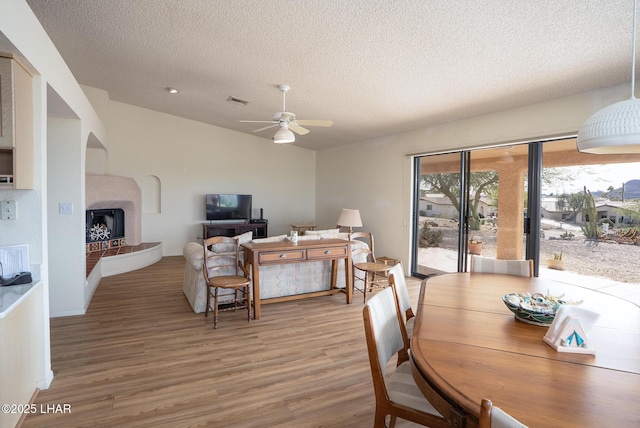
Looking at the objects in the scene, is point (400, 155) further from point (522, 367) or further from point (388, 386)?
point (522, 367)

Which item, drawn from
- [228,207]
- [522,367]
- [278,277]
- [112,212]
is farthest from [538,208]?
[112,212]

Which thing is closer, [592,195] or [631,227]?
[631,227]

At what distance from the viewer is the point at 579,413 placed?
1.02 metres

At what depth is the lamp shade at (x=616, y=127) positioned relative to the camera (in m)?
1.42

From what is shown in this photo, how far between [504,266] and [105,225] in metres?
6.84

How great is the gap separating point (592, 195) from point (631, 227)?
0.49m

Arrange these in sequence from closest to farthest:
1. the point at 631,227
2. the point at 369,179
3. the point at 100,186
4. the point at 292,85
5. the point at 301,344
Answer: the point at 301,344
the point at 631,227
the point at 292,85
the point at 100,186
the point at 369,179

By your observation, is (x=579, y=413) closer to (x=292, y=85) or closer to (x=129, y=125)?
(x=292, y=85)

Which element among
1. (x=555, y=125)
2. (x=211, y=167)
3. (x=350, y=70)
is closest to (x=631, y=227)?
(x=555, y=125)

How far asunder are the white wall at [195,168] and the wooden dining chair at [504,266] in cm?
628

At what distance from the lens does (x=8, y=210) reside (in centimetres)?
228

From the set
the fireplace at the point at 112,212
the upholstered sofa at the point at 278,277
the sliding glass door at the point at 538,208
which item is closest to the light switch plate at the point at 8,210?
the upholstered sofa at the point at 278,277

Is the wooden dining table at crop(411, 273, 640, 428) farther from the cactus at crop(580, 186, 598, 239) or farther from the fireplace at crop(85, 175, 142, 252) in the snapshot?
the fireplace at crop(85, 175, 142, 252)

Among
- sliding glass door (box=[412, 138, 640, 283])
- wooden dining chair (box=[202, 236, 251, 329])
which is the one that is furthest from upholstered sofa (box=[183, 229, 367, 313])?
sliding glass door (box=[412, 138, 640, 283])
